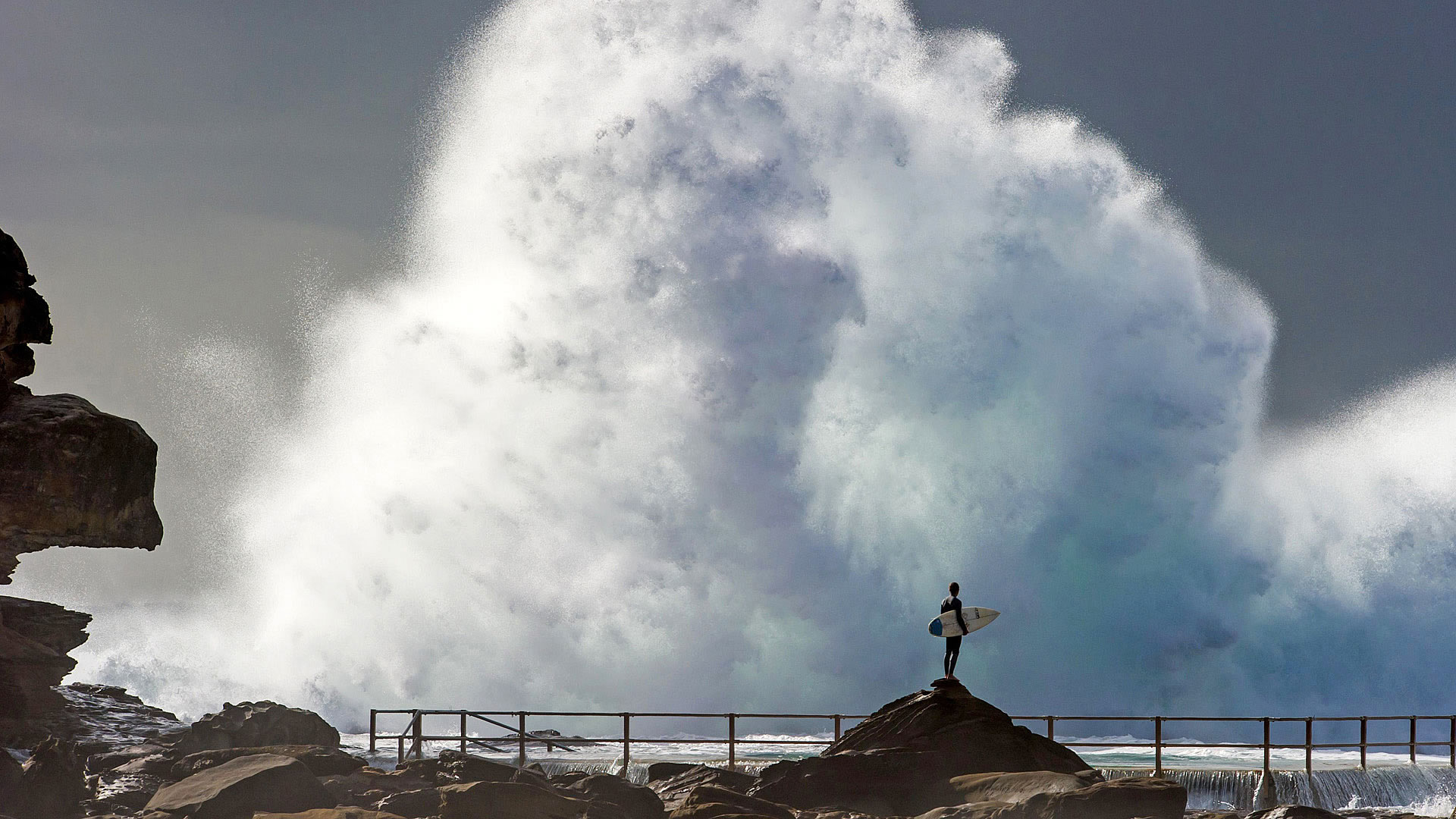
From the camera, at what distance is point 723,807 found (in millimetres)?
18469

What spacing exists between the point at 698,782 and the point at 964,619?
5896mm

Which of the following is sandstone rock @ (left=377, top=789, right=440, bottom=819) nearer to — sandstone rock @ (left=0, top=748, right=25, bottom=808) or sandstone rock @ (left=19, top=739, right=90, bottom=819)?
sandstone rock @ (left=19, top=739, right=90, bottom=819)

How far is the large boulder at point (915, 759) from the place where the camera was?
20375 mm

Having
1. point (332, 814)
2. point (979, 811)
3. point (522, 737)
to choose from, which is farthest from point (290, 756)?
point (979, 811)

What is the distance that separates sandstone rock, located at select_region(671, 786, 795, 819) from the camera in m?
Result: 18.0

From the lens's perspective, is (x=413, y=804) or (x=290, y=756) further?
(x=290, y=756)

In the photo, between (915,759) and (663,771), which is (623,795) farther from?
(663,771)

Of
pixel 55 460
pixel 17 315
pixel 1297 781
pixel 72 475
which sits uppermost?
pixel 17 315

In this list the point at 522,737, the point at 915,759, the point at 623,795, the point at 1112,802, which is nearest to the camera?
the point at 1112,802

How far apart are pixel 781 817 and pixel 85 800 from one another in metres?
10.8

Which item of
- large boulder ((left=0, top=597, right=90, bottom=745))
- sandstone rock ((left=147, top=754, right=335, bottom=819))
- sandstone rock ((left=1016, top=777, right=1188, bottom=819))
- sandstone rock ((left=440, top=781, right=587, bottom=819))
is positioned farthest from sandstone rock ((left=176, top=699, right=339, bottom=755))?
sandstone rock ((left=1016, top=777, right=1188, bottom=819))

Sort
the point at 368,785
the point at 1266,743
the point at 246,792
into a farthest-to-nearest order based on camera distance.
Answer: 1. the point at 1266,743
2. the point at 368,785
3. the point at 246,792

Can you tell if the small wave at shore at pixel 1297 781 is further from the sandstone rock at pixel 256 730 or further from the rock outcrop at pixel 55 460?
the rock outcrop at pixel 55 460

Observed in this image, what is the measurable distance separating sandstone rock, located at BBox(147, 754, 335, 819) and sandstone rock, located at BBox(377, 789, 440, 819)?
2.67 feet
